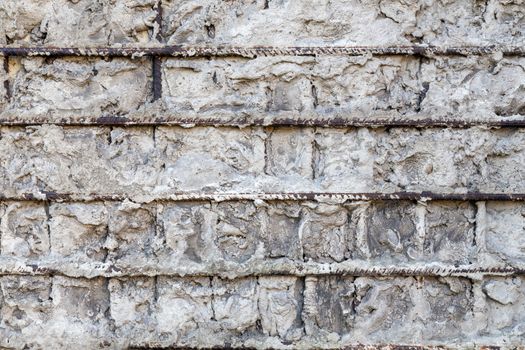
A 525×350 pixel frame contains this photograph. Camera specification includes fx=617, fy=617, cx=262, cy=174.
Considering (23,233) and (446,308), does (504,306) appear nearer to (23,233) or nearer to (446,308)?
(446,308)

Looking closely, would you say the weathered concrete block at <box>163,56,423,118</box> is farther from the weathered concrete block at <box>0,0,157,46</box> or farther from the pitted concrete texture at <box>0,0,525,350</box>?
the weathered concrete block at <box>0,0,157,46</box>

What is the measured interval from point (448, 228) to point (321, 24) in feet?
3.07

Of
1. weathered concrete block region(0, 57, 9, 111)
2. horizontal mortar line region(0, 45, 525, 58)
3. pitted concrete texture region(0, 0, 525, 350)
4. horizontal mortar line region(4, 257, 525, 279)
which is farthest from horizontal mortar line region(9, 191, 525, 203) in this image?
horizontal mortar line region(0, 45, 525, 58)

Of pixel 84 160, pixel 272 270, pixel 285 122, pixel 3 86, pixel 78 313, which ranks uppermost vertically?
pixel 3 86

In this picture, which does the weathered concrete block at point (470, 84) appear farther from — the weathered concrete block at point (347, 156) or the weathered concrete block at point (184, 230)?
the weathered concrete block at point (184, 230)

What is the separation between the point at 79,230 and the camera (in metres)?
2.41

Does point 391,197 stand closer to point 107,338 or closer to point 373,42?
point 373,42

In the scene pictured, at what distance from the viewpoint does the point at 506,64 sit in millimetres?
2385

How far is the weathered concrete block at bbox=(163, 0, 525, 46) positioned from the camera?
2.36 meters

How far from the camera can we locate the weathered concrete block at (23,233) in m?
2.42

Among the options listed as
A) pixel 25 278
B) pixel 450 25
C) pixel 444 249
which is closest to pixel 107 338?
pixel 25 278

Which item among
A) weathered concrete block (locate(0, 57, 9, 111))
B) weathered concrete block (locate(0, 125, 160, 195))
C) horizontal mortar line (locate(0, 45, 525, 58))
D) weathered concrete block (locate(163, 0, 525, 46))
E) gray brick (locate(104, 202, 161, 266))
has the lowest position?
gray brick (locate(104, 202, 161, 266))

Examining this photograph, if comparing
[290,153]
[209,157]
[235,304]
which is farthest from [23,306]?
[290,153]

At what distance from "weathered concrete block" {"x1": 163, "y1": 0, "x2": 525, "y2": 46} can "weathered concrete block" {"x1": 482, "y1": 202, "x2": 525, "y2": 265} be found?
0.64 metres
